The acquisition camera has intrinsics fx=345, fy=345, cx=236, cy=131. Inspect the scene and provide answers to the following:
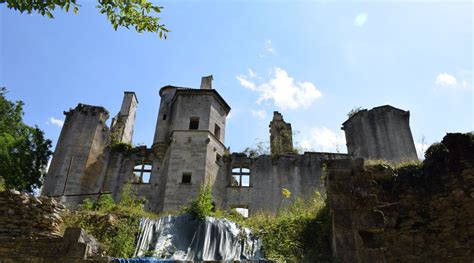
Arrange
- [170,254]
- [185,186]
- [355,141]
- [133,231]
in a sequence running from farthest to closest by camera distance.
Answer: [355,141] → [185,186] → [133,231] → [170,254]

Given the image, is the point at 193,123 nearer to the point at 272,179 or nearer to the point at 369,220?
the point at 272,179

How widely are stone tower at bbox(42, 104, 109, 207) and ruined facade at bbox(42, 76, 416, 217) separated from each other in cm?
5

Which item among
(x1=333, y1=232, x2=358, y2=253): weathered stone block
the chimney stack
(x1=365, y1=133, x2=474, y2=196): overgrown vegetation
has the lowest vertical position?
(x1=333, y1=232, x2=358, y2=253): weathered stone block

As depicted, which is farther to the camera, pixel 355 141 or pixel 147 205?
pixel 355 141

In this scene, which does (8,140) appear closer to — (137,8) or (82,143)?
(82,143)

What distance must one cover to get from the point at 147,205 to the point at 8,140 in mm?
10814

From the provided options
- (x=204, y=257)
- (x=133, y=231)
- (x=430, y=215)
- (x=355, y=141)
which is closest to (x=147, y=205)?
(x=133, y=231)

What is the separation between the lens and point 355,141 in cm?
2131

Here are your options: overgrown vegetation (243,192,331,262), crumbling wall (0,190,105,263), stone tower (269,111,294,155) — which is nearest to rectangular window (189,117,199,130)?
stone tower (269,111,294,155)

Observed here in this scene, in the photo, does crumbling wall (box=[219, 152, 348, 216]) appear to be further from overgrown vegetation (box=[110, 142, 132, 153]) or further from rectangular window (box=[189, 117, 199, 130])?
overgrown vegetation (box=[110, 142, 132, 153])

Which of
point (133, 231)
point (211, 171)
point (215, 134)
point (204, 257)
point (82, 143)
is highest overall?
point (215, 134)

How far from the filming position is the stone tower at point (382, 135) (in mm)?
19641

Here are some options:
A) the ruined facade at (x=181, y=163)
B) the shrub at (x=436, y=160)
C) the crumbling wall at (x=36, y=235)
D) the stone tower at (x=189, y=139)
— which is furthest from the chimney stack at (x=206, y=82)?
the shrub at (x=436, y=160)

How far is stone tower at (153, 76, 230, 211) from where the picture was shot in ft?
60.6
